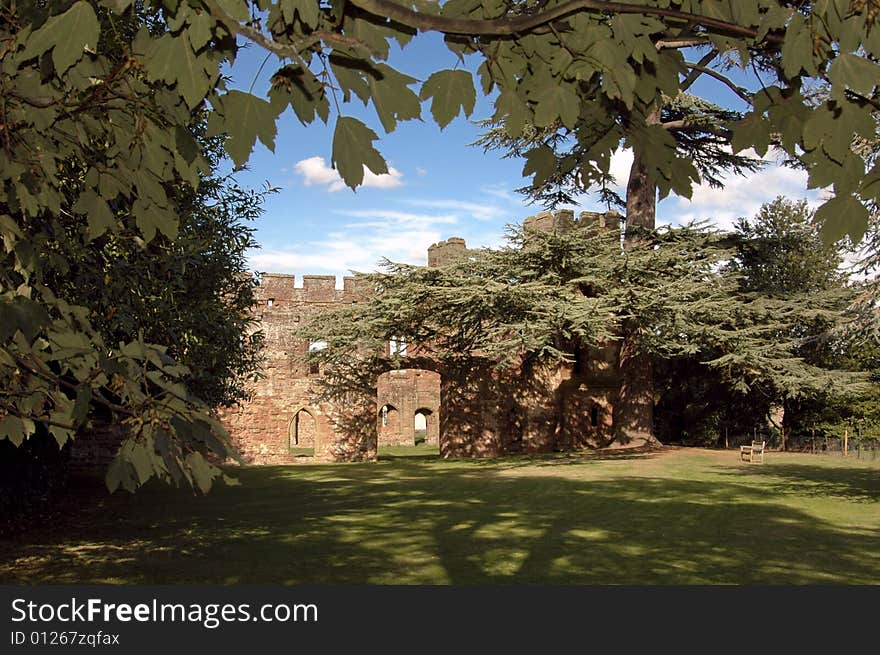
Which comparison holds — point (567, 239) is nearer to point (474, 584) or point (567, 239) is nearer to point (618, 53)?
point (474, 584)

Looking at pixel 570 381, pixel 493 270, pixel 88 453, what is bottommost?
pixel 88 453

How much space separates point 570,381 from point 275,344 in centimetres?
1086

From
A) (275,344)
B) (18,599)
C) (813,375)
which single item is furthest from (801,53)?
(275,344)

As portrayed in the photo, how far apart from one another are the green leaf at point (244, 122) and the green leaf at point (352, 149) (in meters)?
0.26

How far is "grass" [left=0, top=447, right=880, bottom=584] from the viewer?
816 centimetres

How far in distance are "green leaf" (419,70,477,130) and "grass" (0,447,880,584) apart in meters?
5.99

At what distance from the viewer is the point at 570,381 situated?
92.5 ft

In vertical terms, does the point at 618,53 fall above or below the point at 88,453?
above

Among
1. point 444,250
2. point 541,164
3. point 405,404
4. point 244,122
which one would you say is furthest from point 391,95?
point 405,404

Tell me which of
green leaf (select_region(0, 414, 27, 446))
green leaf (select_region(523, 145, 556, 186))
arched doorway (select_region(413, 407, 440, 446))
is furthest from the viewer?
arched doorway (select_region(413, 407, 440, 446))

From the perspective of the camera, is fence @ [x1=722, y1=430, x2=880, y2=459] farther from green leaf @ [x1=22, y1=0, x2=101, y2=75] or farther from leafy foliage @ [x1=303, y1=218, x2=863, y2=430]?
green leaf @ [x1=22, y1=0, x2=101, y2=75]

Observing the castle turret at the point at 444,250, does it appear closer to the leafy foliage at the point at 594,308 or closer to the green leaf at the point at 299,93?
the leafy foliage at the point at 594,308

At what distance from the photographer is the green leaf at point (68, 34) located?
7.18ft

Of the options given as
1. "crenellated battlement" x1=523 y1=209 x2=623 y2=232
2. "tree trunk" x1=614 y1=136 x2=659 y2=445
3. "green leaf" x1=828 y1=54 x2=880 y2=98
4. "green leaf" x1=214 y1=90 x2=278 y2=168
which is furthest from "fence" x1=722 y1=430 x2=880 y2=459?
"green leaf" x1=214 y1=90 x2=278 y2=168
